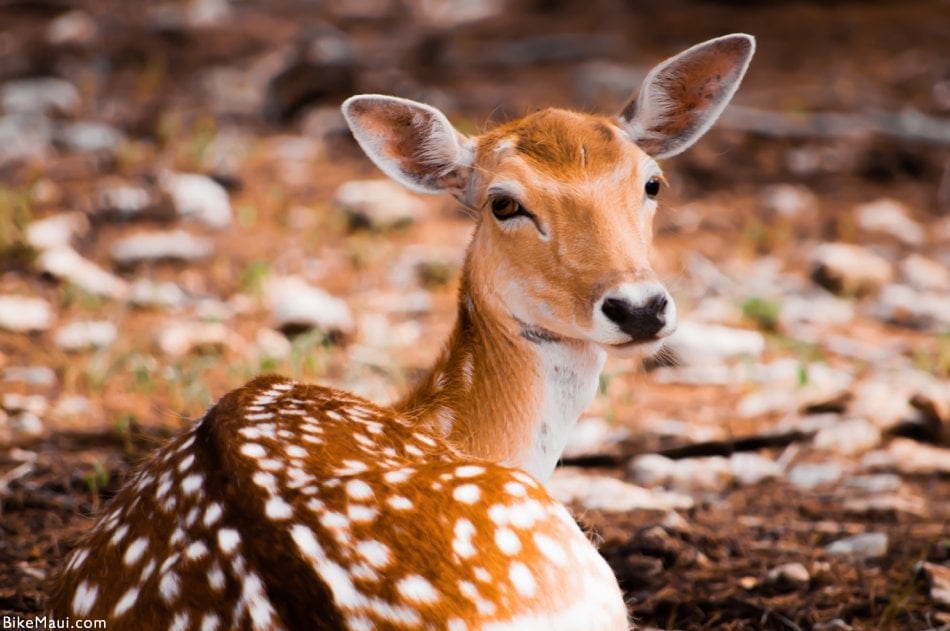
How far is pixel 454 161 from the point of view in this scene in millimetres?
4199

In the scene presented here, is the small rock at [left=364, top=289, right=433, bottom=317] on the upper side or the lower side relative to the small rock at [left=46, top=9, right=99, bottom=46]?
upper

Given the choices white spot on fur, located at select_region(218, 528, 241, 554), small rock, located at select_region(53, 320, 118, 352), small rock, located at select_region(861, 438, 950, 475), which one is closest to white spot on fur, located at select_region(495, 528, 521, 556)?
white spot on fur, located at select_region(218, 528, 241, 554)

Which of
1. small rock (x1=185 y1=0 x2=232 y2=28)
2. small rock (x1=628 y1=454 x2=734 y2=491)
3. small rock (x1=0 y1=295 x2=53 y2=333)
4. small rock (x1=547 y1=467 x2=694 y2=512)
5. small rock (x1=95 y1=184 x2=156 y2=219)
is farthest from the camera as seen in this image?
small rock (x1=185 y1=0 x2=232 y2=28)

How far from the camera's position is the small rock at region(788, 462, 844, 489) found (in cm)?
529

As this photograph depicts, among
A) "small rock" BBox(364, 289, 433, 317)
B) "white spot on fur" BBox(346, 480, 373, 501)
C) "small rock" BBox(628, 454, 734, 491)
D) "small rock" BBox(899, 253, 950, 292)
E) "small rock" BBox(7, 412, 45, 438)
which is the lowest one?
"small rock" BBox(364, 289, 433, 317)

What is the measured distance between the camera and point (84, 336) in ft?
20.0

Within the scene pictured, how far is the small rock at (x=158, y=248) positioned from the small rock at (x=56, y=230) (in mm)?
266

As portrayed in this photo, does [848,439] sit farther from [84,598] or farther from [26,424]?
[84,598]

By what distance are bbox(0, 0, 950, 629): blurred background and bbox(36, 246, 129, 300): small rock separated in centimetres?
2

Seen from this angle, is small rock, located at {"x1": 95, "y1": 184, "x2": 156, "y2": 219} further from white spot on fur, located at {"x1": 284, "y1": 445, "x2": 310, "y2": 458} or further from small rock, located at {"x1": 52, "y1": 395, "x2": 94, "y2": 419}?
white spot on fur, located at {"x1": 284, "y1": 445, "x2": 310, "y2": 458}

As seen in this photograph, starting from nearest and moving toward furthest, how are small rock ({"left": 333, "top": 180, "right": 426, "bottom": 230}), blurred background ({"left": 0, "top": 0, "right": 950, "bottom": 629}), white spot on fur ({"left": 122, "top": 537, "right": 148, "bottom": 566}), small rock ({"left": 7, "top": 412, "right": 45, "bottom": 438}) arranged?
white spot on fur ({"left": 122, "top": 537, "right": 148, "bottom": 566}), blurred background ({"left": 0, "top": 0, "right": 950, "bottom": 629}), small rock ({"left": 7, "top": 412, "right": 45, "bottom": 438}), small rock ({"left": 333, "top": 180, "right": 426, "bottom": 230})

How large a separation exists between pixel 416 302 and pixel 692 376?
5.13 ft

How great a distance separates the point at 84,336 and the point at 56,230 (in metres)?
1.37

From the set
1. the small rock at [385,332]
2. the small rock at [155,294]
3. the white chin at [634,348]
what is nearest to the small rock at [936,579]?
the white chin at [634,348]
